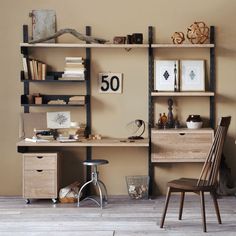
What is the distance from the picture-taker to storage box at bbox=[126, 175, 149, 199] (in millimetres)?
5875

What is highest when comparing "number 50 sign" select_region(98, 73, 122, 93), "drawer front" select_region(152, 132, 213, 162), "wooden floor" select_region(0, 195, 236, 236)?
"number 50 sign" select_region(98, 73, 122, 93)

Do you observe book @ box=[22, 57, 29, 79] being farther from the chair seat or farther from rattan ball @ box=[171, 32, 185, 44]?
the chair seat

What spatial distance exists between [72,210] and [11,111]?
5.05 feet

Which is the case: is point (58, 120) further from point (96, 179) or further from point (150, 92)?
point (150, 92)

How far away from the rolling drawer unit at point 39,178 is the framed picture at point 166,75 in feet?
4.96

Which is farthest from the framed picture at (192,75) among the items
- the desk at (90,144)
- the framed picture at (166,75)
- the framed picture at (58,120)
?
the framed picture at (58,120)

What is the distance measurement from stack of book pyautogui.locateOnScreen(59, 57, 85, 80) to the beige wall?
0.21 metres

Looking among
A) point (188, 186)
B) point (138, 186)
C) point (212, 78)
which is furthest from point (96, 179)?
point (212, 78)

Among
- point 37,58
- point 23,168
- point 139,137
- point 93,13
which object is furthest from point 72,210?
point 93,13

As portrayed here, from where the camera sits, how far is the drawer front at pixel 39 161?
566 centimetres

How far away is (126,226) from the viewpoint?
4.68m

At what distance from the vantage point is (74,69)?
5895 mm

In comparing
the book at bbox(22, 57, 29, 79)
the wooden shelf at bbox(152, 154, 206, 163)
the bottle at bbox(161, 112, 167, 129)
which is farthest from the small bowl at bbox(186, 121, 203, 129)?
the book at bbox(22, 57, 29, 79)

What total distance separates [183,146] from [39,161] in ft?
5.36
